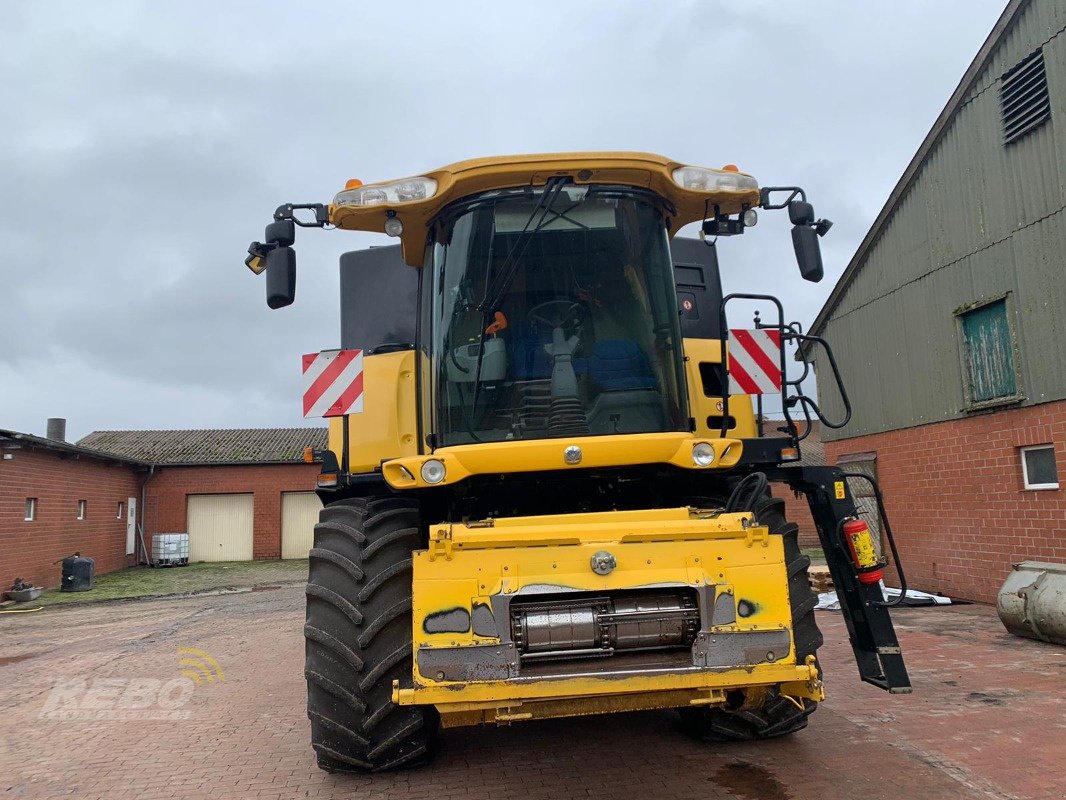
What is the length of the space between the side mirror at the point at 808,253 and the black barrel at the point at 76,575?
2002 cm

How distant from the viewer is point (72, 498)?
21812mm

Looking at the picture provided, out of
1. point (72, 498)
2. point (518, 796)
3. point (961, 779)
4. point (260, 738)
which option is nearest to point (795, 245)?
point (961, 779)

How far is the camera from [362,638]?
12.7 feet

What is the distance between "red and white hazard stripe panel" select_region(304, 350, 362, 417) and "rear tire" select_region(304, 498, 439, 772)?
1.37 meters

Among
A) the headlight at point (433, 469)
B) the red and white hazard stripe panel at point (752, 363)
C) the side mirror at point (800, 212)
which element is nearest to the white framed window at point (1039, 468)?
the red and white hazard stripe panel at point (752, 363)

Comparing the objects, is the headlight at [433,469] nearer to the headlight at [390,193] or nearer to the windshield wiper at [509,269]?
the windshield wiper at [509,269]

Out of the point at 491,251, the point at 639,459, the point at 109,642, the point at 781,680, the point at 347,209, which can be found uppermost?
the point at 347,209

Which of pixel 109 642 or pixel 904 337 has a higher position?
pixel 904 337

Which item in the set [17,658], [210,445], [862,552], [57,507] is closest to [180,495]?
[210,445]

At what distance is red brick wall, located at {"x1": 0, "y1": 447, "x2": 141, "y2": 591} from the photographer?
18016 millimetres

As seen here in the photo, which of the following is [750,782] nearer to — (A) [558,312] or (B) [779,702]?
(B) [779,702]

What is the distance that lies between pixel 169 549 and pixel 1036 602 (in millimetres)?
26154

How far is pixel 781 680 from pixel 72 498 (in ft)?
74.2

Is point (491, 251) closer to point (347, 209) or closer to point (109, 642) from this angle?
point (347, 209)
